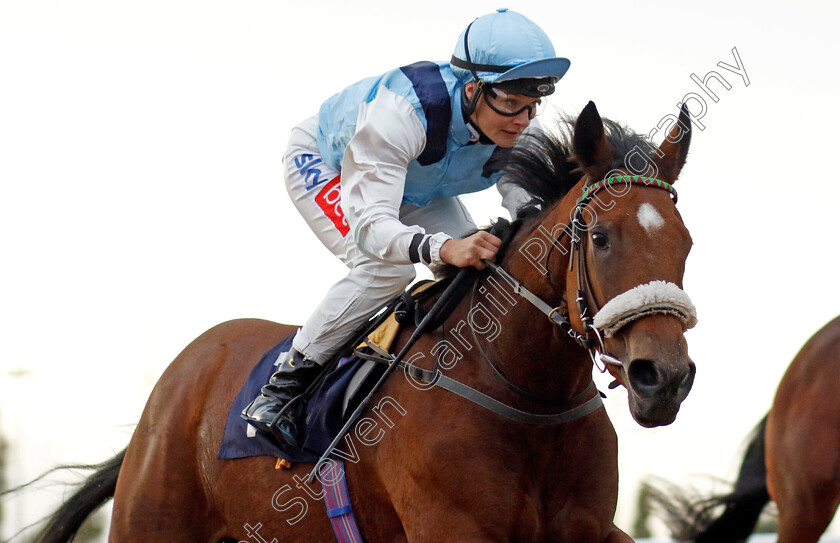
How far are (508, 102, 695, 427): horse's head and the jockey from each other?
247mm

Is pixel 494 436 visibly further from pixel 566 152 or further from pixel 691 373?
pixel 566 152

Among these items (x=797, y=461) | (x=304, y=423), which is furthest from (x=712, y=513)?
(x=304, y=423)

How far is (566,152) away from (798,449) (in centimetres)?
362

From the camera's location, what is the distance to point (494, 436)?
9.46ft

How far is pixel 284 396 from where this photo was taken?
11.6ft

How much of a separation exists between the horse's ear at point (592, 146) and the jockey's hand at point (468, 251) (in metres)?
0.45

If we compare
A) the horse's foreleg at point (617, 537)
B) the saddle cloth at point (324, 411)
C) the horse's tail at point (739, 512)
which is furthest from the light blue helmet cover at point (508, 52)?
the horse's tail at point (739, 512)

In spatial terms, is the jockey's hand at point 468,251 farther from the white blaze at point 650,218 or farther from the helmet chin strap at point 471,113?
the white blaze at point 650,218

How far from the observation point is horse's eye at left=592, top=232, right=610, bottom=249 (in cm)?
258

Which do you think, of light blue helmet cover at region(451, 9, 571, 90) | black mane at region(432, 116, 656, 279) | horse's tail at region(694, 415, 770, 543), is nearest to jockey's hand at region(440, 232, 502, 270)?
black mane at region(432, 116, 656, 279)

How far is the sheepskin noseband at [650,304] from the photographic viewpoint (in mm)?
2391

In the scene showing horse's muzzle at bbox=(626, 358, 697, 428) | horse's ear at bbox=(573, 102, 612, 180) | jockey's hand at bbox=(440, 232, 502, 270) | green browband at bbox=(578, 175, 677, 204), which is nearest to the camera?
horse's muzzle at bbox=(626, 358, 697, 428)

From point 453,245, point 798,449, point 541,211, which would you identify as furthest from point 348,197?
point 798,449

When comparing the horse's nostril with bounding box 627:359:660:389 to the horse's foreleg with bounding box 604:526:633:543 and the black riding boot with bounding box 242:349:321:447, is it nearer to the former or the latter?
the horse's foreleg with bounding box 604:526:633:543
